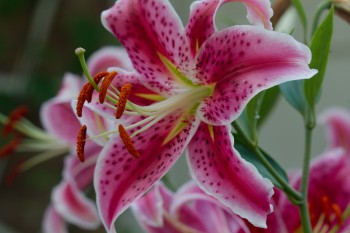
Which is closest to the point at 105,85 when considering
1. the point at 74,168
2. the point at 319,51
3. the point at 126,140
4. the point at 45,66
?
the point at 126,140

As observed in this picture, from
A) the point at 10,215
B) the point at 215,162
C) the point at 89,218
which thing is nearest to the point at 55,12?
the point at 10,215

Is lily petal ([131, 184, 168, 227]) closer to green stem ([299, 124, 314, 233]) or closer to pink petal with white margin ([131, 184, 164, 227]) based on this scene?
pink petal with white margin ([131, 184, 164, 227])

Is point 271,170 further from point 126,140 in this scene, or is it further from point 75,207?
point 75,207

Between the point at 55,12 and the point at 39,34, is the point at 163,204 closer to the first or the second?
the point at 39,34

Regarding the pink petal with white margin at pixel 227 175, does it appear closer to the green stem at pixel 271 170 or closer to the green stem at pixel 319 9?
the green stem at pixel 271 170

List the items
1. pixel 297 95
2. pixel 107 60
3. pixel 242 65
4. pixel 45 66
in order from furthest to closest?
pixel 45 66
pixel 107 60
pixel 297 95
pixel 242 65
